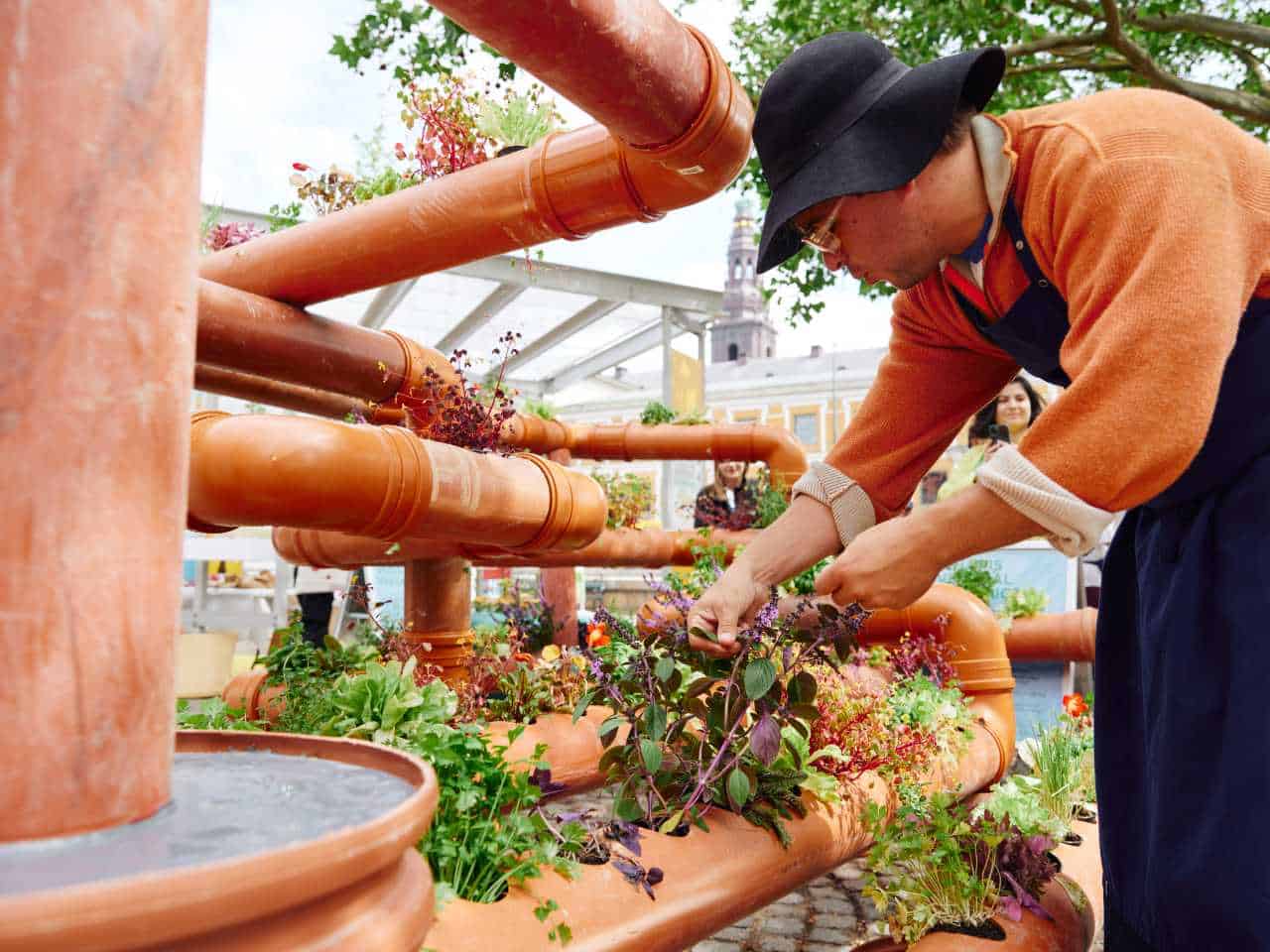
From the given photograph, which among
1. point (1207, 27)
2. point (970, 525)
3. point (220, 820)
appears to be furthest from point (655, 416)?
point (220, 820)

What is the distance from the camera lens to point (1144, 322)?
116 centimetres

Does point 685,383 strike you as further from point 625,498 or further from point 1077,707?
point 1077,707

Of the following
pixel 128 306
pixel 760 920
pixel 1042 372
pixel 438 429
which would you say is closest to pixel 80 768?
pixel 128 306

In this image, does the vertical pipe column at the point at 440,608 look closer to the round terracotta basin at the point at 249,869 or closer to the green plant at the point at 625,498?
the round terracotta basin at the point at 249,869

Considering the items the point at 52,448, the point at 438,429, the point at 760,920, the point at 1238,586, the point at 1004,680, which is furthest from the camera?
the point at 1004,680

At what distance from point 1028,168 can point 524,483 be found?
140 centimetres

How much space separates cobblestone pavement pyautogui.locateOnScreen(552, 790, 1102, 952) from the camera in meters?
3.07

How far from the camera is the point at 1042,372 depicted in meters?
1.70

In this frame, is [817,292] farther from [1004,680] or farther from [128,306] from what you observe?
[128,306]

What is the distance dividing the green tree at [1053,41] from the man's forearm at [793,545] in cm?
548

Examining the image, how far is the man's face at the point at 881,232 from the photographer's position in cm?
146

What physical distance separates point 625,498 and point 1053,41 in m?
4.27

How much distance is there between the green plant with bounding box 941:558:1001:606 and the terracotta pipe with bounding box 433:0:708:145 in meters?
4.73

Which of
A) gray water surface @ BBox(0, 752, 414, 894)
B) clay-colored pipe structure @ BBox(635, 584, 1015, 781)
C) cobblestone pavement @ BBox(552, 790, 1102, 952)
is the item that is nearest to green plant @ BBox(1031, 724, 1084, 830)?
cobblestone pavement @ BBox(552, 790, 1102, 952)
